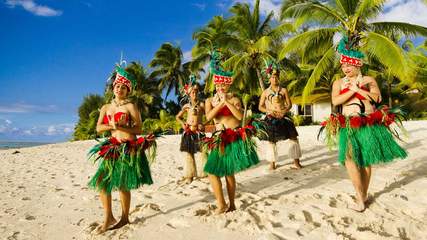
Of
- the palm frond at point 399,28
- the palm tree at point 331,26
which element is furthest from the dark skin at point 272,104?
the palm frond at point 399,28

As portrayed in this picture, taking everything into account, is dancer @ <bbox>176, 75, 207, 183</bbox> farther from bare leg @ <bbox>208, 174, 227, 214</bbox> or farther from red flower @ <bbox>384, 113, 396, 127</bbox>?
red flower @ <bbox>384, 113, 396, 127</bbox>

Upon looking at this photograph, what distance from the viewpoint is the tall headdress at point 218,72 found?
12.3 ft

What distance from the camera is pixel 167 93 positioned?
31766 mm

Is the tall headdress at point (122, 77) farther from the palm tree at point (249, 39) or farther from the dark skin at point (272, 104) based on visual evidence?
the palm tree at point (249, 39)

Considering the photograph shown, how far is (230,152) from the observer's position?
3598mm

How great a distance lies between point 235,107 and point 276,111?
2.37 metres

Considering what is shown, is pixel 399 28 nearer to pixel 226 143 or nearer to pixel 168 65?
pixel 226 143

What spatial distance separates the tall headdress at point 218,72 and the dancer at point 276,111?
190 centimetres

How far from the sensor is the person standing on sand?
130 inches

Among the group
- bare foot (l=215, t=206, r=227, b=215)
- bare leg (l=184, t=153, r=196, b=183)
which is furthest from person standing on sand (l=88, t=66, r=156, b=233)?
bare leg (l=184, t=153, r=196, b=183)

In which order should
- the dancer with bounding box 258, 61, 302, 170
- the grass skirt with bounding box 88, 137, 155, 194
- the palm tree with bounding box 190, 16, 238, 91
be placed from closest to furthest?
the grass skirt with bounding box 88, 137, 155, 194 < the dancer with bounding box 258, 61, 302, 170 < the palm tree with bounding box 190, 16, 238, 91

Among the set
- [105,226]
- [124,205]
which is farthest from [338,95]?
[105,226]

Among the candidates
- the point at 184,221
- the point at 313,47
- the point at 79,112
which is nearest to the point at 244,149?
the point at 184,221

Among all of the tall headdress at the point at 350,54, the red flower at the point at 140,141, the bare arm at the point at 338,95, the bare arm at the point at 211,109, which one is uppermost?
the tall headdress at the point at 350,54
